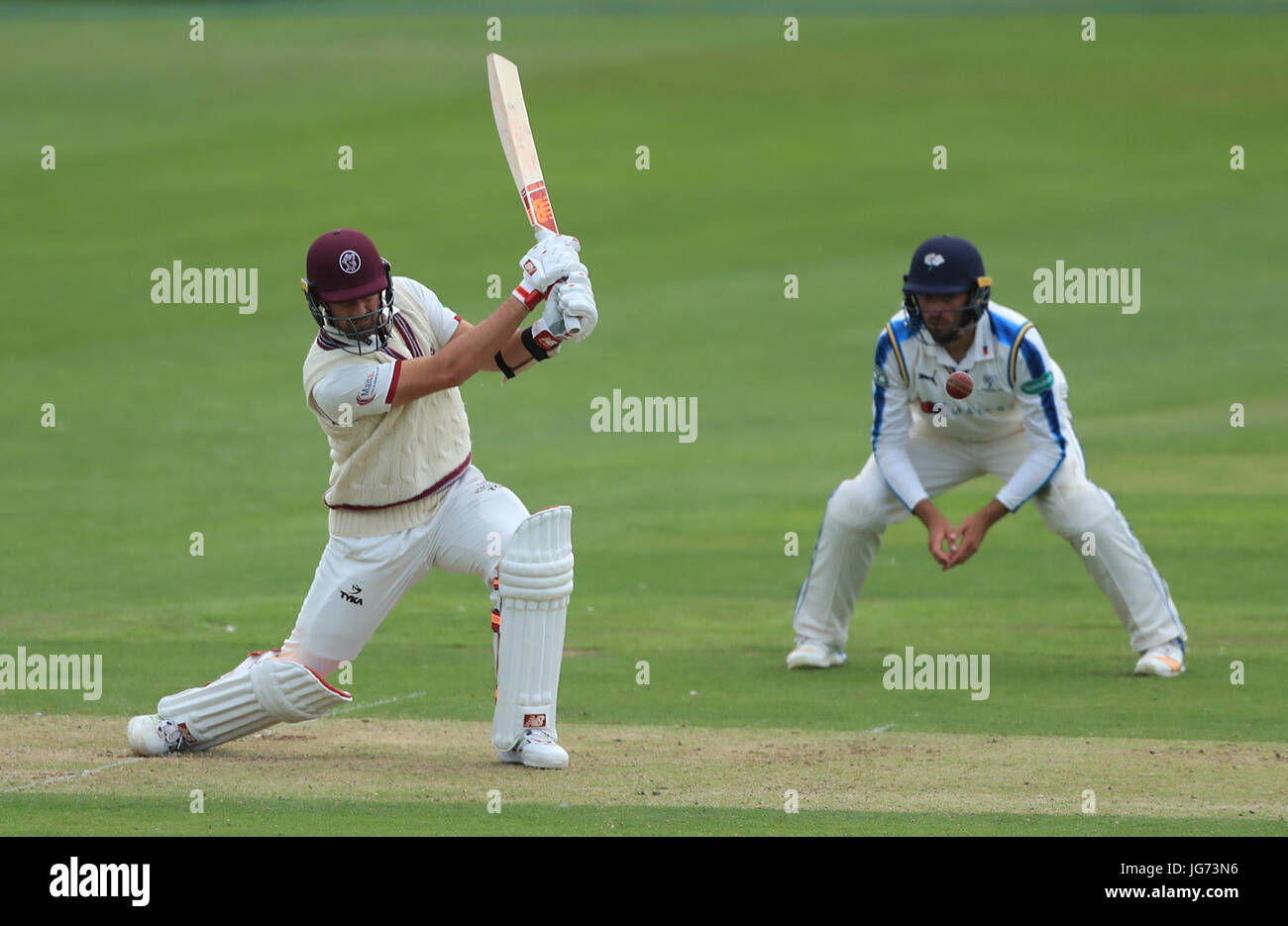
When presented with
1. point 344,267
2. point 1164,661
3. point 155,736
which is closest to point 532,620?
point 344,267

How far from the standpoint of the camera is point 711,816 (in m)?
6.27

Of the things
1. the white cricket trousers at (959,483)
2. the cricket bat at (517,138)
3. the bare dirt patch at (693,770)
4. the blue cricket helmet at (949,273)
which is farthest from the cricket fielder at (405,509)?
the white cricket trousers at (959,483)

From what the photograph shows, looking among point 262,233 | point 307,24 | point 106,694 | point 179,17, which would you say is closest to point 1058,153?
point 262,233

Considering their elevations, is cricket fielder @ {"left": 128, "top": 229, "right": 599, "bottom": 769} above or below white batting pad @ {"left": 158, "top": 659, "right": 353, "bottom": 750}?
above

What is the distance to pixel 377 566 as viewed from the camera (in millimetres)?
7324

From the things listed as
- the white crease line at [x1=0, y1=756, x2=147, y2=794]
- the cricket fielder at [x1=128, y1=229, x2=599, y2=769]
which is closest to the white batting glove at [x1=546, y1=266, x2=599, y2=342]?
the cricket fielder at [x1=128, y1=229, x2=599, y2=769]

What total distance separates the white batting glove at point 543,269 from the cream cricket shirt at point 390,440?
60 cm

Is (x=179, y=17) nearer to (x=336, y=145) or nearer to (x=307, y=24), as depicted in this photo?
(x=307, y=24)

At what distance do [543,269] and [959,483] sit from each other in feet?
12.2

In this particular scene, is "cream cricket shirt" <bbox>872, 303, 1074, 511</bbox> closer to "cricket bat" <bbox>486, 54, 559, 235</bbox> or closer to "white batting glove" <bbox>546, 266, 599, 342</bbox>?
"cricket bat" <bbox>486, 54, 559, 235</bbox>

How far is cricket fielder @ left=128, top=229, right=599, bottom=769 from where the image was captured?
699cm

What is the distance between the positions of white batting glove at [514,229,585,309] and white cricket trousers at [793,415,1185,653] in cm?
320

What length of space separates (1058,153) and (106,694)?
29.2 metres

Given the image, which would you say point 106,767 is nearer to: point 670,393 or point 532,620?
point 532,620
